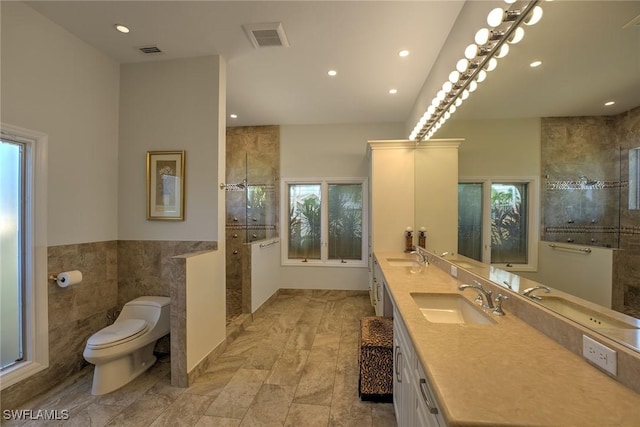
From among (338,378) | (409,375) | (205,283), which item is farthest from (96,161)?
(409,375)

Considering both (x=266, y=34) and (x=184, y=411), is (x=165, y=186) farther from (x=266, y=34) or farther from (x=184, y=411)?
(x=184, y=411)

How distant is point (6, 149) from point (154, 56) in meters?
1.48

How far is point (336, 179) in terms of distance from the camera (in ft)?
15.3

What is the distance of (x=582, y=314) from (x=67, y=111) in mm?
3751

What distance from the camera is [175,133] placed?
2.77 m

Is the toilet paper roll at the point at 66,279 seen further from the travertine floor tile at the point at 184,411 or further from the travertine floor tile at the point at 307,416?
the travertine floor tile at the point at 307,416

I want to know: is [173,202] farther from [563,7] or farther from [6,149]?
[563,7]

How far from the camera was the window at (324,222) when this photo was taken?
15.5ft

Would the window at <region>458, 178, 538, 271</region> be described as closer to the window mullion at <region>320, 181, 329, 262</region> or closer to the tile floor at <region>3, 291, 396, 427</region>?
the tile floor at <region>3, 291, 396, 427</region>

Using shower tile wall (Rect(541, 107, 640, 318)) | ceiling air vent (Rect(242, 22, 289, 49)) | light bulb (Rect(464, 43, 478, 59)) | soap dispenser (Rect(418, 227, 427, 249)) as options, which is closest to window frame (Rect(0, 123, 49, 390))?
ceiling air vent (Rect(242, 22, 289, 49))

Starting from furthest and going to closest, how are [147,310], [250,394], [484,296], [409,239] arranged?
1. [409,239]
2. [147,310]
3. [250,394]
4. [484,296]

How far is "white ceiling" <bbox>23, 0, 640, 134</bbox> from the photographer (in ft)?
3.39

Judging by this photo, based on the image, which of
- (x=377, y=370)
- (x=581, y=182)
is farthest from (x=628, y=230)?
(x=377, y=370)

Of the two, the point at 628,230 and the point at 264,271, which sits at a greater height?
the point at 628,230
